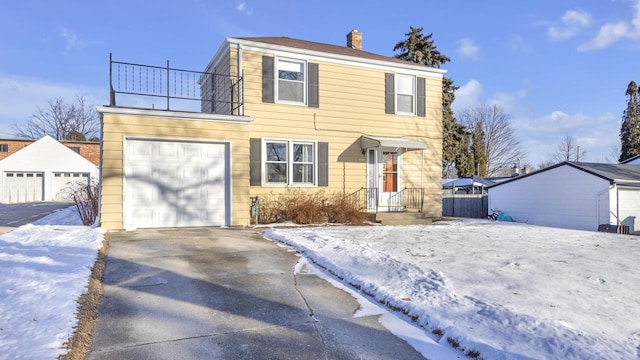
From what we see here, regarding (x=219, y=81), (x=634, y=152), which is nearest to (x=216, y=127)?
(x=219, y=81)

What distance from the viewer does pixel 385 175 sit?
13875 mm

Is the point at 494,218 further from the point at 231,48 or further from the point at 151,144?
the point at 151,144

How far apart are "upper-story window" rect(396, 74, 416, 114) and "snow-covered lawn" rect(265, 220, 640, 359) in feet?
21.8

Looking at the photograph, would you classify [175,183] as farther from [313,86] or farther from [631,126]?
[631,126]

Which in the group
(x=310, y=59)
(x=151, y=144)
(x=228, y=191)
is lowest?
(x=228, y=191)

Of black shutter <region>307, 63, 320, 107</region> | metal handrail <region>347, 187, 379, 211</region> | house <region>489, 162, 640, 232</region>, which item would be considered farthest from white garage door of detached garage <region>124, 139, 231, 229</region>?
house <region>489, 162, 640, 232</region>

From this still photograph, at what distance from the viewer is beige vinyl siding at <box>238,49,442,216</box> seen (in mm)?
12094

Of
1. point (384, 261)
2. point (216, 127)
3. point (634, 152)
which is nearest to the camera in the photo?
point (384, 261)

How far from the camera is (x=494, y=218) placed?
776 inches

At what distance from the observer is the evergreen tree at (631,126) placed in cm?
2925

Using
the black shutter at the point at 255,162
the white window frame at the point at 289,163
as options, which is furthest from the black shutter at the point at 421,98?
the black shutter at the point at 255,162

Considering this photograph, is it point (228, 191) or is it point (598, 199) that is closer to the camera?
point (228, 191)

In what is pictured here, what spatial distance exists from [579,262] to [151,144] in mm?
9159

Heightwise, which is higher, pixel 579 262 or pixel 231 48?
pixel 231 48
